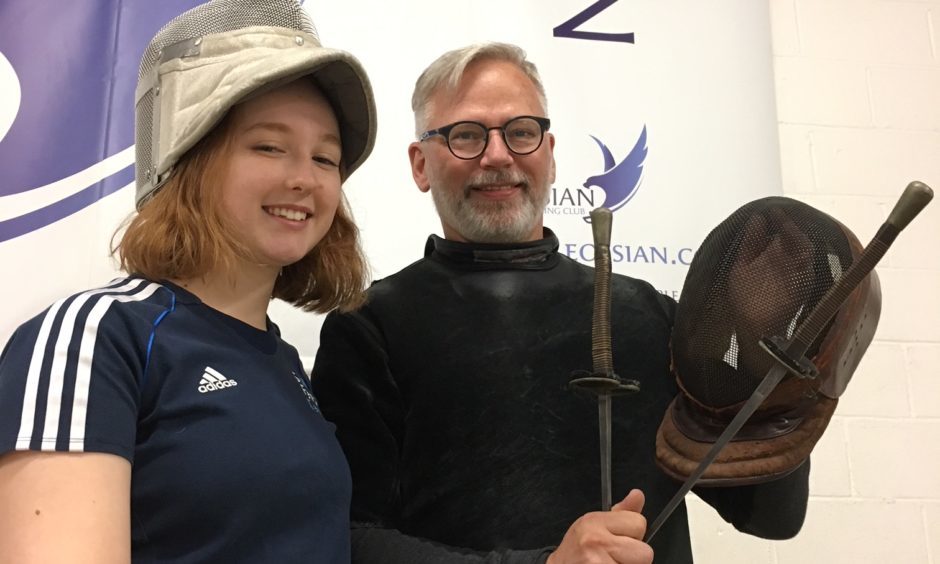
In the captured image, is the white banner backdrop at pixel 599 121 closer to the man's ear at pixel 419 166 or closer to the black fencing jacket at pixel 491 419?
the man's ear at pixel 419 166

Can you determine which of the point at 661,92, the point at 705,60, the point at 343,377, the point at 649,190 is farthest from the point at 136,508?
the point at 705,60

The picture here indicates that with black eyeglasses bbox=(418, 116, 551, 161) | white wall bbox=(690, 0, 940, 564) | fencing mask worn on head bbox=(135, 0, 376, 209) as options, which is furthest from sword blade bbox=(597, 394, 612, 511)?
white wall bbox=(690, 0, 940, 564)

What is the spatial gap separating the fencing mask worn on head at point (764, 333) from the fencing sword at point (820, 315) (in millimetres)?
59

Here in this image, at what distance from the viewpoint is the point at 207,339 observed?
2.65 feet

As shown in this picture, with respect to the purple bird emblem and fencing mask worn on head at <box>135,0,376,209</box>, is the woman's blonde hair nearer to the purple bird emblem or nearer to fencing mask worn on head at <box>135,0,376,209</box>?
fencing mask worn on head at <box>135,0,376,209</box>

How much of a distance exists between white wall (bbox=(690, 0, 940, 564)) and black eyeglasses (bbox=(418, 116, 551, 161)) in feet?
2.74

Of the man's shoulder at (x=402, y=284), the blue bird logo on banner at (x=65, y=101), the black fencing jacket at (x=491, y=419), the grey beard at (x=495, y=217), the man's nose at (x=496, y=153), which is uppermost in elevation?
the blue bird logo on banner at (x=65, y=101)

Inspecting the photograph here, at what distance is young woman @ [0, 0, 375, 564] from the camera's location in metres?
0.65

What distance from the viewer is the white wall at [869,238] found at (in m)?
1.69

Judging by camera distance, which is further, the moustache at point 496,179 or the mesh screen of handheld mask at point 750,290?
the moustache at point 496,179

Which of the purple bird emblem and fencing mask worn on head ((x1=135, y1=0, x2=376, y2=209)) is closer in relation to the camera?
fencing mask worn on head ((x1=135, y1=0, x2=376, y2=209))

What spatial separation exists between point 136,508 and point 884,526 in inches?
60.7

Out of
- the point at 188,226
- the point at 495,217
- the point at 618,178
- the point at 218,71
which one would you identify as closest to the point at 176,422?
the point at 188,226

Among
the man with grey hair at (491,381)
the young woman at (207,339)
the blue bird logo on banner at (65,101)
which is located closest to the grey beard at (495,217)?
the man with grey hair at (491,381)
